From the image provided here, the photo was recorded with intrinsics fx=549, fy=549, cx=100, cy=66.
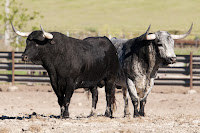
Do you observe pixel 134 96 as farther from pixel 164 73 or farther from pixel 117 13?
pixel 117 13

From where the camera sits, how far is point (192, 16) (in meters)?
78.8

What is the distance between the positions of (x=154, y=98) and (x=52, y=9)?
7605 cm

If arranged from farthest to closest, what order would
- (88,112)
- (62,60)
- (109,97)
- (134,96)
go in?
1. (88,112)
2. (109,97)
3. (134,96)
4. (62,60)

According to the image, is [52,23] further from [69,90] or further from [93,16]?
[69,90]

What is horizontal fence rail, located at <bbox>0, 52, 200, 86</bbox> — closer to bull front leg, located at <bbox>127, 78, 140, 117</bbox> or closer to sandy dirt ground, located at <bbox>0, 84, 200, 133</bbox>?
sandy dirt ground, located at <bbox>0, 84, 200, 133</bbox>

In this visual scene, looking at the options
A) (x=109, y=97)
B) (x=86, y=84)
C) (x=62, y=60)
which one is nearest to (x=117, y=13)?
(x=109, y=97)

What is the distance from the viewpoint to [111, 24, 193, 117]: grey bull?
11648 mm

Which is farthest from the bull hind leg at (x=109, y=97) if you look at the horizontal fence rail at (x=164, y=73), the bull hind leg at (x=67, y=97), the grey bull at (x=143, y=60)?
the horizontal fence rail at (x=164, y=73)

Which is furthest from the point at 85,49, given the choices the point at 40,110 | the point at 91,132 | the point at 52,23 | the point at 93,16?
the point at 93,16

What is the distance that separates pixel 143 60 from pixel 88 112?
307 centimetres

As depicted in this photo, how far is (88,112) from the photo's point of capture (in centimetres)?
1441

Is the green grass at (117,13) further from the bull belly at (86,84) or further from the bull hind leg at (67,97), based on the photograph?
the bull hind leg at (67,97)

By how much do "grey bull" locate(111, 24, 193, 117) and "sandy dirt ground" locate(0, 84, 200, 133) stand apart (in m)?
0.66

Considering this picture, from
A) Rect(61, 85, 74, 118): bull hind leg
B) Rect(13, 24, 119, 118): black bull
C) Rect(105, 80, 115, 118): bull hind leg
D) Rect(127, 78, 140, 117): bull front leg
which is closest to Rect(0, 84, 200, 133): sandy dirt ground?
Rect(61, 85, 74, 118): bull hind leg
